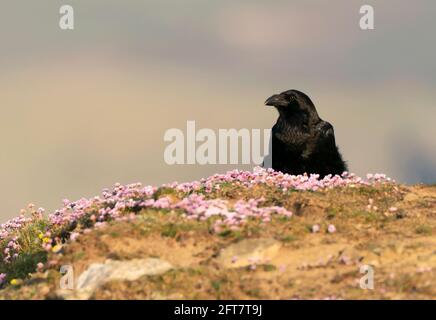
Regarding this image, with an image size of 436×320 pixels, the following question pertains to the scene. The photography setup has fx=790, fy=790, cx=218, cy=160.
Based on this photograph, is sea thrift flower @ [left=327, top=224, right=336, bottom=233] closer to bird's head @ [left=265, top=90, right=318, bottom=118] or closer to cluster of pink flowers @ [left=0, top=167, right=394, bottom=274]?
cluster of pink flowers @ [left=0, top=167, right=394, bottom=274]

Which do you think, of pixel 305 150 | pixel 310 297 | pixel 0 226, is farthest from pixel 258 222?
pixel 0 226

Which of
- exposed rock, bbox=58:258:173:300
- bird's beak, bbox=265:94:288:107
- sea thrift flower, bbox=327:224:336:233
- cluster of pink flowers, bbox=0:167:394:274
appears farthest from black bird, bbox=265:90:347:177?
exposed rock, bbox=58:258:173:300

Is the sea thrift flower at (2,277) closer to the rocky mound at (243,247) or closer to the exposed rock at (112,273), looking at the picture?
the rocky mound at (243,247)

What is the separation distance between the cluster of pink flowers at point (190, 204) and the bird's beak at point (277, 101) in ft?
6.68

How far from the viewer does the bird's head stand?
17.5m

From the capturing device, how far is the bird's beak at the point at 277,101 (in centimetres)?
1744

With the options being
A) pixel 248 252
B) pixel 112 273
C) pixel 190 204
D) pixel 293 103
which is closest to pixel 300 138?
pixel 293 103

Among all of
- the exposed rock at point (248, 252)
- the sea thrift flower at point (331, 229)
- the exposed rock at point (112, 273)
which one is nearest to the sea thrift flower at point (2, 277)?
the exposed rock at point (112, 273)

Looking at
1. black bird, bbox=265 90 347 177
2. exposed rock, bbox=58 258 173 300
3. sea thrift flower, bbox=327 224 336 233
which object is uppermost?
black bird, bbox=265 90 347 177

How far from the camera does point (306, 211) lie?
12.5m

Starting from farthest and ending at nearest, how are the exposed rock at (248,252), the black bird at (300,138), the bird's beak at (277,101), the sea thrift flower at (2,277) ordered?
the bird's beak at (277,101) < the black bird at (300,138) < the sea thrift flower at (2,277) < the exposed rock at (248,252)

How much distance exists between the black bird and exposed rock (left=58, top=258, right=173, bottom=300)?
7265mm
